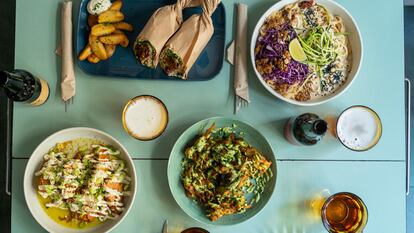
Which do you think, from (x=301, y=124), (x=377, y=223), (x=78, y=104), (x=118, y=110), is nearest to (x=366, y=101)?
(x=301, y=124)

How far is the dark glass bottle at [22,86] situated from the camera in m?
1.27

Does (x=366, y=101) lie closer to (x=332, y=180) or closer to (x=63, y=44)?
(x=332, y=180)

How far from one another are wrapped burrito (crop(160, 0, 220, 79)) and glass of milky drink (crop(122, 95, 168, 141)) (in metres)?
0.15

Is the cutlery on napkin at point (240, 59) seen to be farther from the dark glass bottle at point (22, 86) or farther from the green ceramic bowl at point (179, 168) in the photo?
the dark glass bottle at point (22, 86)

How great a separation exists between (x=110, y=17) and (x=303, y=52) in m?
0.72

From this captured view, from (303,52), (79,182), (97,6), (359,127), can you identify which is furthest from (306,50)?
(79,182)

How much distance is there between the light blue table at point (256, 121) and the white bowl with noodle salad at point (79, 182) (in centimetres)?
7

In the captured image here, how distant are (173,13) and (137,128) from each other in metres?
0.43

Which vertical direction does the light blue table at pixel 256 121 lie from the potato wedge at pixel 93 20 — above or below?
below

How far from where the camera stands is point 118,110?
1434 mm

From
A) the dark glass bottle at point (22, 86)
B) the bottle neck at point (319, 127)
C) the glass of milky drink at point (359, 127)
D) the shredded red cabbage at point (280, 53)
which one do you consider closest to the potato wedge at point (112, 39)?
the dark glass bottle at point (22, 86)

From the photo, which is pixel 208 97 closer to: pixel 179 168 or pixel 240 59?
pixel 240 59

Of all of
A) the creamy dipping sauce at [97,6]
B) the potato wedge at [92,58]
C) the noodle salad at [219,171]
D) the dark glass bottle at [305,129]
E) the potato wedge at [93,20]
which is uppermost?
the creamy dipping sauce at [97,6]

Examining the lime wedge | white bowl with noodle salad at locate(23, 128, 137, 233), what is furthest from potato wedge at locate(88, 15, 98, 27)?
the lime wedge
